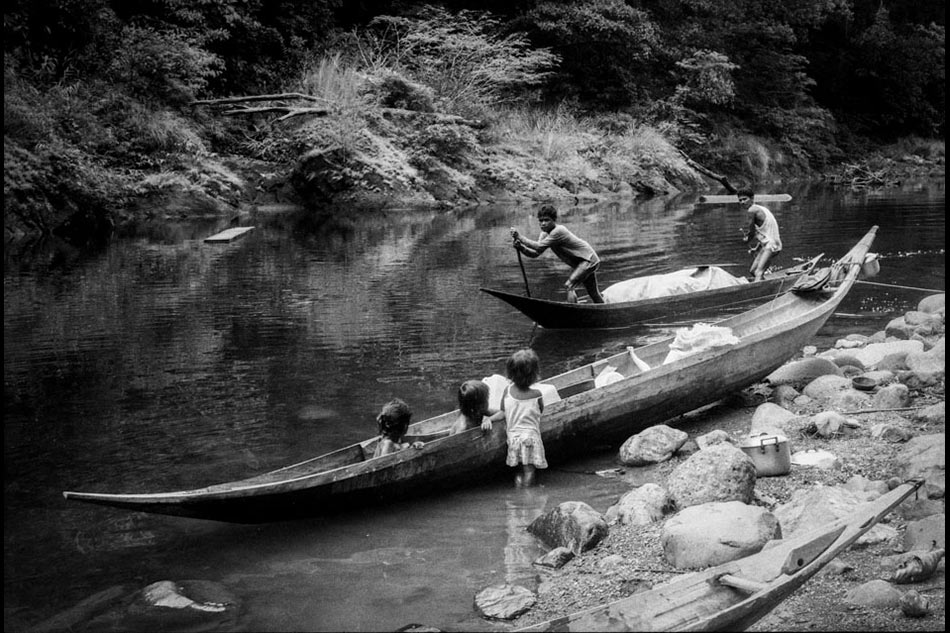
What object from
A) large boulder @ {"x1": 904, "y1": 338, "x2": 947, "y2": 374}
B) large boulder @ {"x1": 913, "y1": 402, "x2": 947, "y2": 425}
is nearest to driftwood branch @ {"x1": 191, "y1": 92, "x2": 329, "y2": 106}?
large boulder @ {"x1": 904, "y1": 338, "x2": 947, "y2": 374}

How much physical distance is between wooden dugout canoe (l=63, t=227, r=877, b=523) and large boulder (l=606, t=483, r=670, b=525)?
0.85 meters

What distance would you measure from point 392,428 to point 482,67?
2382 centimetres

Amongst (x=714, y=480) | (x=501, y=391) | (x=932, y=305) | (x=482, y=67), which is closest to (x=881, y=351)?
(x=932, y=305)

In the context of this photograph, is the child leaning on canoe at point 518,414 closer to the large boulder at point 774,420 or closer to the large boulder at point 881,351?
the large boulder at point 774,420

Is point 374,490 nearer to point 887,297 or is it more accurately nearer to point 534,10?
point 887,297

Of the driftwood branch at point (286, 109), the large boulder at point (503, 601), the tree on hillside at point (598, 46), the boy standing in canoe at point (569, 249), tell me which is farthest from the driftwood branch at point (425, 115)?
the large boulder at point (503, 601)

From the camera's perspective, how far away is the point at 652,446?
6.27 m

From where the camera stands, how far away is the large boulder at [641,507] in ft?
16.8

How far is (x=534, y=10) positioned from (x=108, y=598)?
92.1 ft

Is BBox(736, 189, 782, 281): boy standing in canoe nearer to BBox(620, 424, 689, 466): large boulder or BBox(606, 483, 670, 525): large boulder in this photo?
BBox(620, 424, 689, 466): large boulder

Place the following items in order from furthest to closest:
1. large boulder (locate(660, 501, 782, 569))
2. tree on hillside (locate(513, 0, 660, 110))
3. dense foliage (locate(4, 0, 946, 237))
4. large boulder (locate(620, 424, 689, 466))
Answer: tree on hillside (locate(513, 0, 660, 110)) → dense foliage (locate(4, 0, 946, 237)) → large boulder (locate(620, 424, 689, 466)) → large boulder (locate(660, 501, 782, 569))

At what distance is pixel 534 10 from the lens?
29922 millimetres

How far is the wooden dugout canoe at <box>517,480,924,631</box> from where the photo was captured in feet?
10.4

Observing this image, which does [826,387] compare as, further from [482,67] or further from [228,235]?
[482,67]
